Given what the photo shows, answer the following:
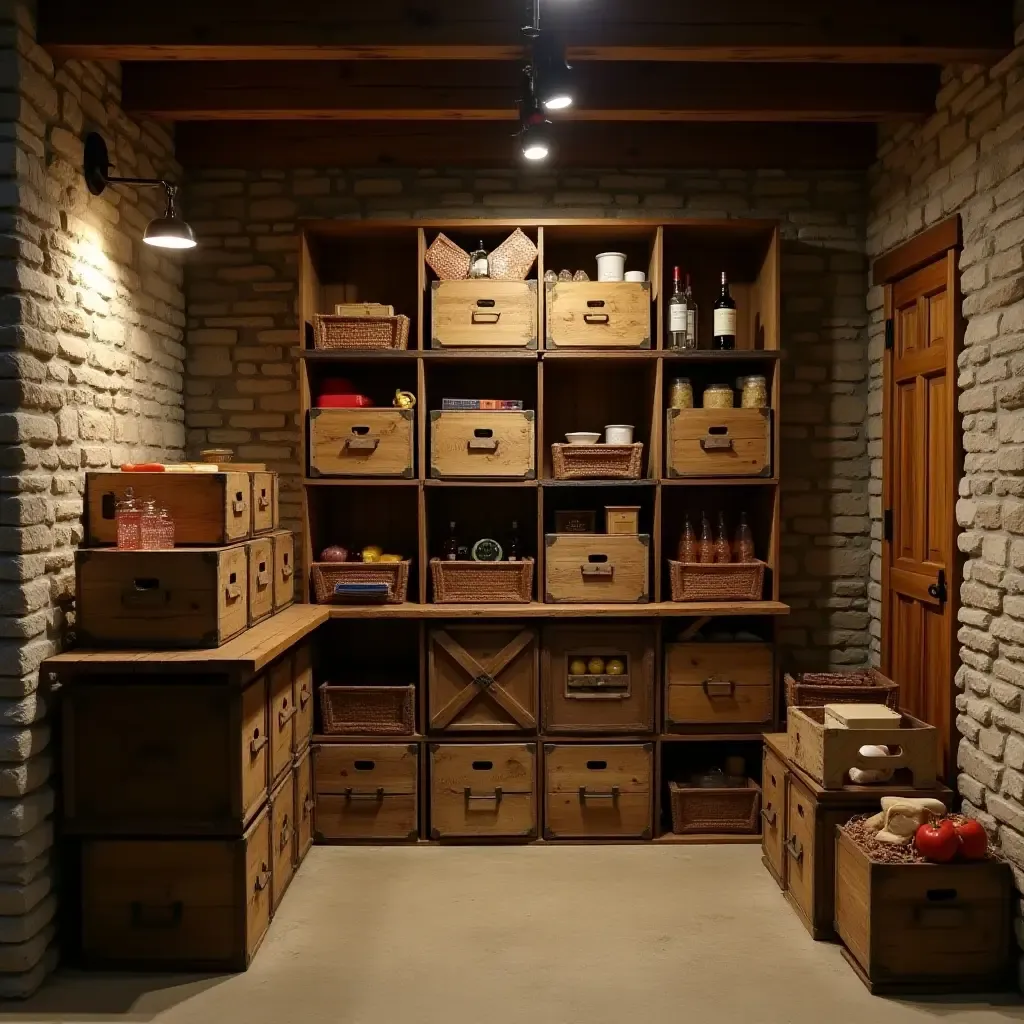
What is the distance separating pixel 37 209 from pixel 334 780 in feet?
7.91

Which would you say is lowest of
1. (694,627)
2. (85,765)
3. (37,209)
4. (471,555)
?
(85,765)

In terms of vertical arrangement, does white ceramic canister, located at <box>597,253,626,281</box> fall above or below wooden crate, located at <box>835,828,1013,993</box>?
above

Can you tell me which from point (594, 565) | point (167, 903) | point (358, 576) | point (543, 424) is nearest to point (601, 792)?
point (594, 565)

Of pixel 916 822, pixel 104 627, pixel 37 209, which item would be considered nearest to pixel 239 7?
pixel 37 209

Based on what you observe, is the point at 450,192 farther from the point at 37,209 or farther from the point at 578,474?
the point at 37,209

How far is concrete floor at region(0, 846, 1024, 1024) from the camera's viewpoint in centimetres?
264

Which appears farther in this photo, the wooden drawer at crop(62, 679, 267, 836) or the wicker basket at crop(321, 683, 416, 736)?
the wicker basket at crop(321, 683, 416, 736)

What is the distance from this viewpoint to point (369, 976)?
2.83 meters

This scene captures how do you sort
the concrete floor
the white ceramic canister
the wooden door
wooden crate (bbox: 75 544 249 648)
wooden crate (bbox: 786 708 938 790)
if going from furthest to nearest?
the white ceramic canister < the wooden door < wooden crate (bbox: 786 708 938 790) < wooden crate (bbox: 75 544 249 648) < the concrete floor

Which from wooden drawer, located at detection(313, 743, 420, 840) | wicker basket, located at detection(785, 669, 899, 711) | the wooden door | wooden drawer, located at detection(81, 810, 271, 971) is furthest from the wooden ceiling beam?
wooden drawer, located at detection(81, 810, 271, 971)

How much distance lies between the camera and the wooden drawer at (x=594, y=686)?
3875 mm

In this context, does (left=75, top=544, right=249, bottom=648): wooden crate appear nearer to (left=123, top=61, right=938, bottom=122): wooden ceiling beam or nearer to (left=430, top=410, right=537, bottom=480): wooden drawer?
(left=430, top=410, right=537, bottom=480): wooden drawer

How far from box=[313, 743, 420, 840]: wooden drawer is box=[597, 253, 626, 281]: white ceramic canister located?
2.17m

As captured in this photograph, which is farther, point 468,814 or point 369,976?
point 468,814
